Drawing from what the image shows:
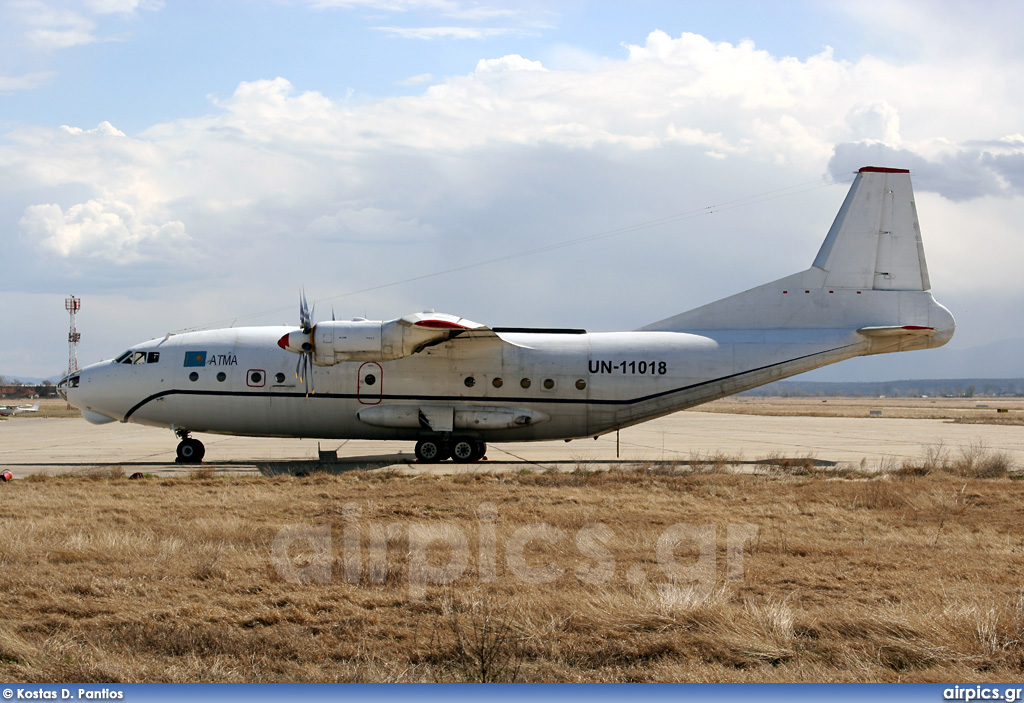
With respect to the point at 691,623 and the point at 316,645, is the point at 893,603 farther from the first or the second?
the point at 316,645

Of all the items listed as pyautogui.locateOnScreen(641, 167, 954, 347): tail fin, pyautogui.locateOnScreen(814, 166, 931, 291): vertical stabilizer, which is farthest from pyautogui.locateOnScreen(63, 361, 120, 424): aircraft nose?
pyautogui.locateOnScreen(814, 166, 931, 291): vertical stabilizer

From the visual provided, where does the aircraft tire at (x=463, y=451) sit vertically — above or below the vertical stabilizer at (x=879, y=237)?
below

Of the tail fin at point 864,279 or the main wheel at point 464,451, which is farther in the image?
the tail fin at point 864,279

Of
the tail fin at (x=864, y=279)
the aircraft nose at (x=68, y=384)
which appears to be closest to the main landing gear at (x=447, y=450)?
the tail fin at (x=864, y=279)

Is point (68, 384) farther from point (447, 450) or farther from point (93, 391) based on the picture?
point (447, 450)

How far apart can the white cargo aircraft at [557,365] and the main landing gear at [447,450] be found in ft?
0.11

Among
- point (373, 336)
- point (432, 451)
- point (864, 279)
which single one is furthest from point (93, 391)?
point (864, 279)

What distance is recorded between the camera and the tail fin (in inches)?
1013

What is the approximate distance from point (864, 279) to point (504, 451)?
1393 centimetres

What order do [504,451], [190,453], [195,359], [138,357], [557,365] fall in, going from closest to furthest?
[557,365] < [195,359] < [190,453] < [138,357] < [504,451]

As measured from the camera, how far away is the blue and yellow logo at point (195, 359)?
25.8m

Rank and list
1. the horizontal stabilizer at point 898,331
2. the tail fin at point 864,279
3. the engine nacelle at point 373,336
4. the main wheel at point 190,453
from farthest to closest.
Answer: the main wheel at point 190,453 → the tail fin at point 864,279 → the horizontal stabilizer at point 898,331 → the engine nacelle at point 373,336

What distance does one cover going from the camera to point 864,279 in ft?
84.8

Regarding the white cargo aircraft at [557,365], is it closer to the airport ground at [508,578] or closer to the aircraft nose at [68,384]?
the aircraft nose at [68,384]
